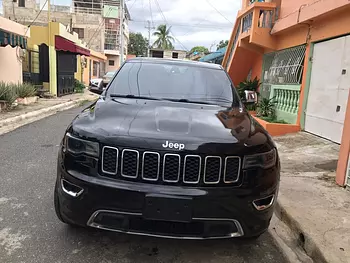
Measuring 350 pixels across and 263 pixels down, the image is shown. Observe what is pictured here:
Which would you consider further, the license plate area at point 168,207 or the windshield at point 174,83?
the windshield at point 174,83

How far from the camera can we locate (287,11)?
8898 millimetres

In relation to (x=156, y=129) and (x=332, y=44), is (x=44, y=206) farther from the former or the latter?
(x=332, y=44)

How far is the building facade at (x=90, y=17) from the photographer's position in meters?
35.9

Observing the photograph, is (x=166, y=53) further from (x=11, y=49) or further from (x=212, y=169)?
(x=212, y=169)

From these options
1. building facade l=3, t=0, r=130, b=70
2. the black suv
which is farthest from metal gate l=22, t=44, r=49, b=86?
building facade l=3, t=0, r=130, b=70

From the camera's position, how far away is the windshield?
367cm

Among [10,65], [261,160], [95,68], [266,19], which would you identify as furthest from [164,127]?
[95,68]

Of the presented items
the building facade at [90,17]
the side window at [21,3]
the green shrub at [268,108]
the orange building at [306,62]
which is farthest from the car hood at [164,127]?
the side window at [21,3]

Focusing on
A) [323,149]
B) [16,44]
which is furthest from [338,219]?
[16,44]

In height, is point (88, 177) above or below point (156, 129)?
below

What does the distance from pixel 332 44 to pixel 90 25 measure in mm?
37500

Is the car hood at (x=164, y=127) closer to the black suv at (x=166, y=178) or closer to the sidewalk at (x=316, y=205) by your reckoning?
the black suv at (x=166, y=178)

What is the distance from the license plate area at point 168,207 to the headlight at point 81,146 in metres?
0.54

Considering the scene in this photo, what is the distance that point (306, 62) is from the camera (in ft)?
25.7
